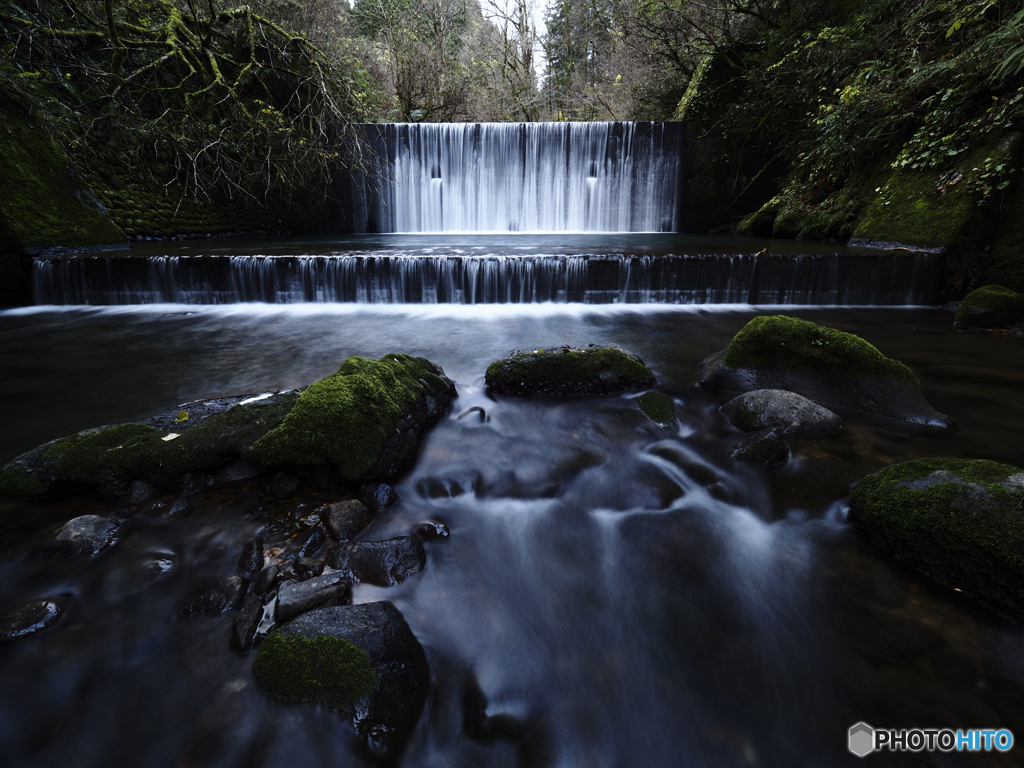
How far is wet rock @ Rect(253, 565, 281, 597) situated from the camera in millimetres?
2059

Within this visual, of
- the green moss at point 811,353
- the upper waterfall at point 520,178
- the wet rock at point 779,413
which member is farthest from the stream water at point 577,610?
the upper waterfall at point 520,178

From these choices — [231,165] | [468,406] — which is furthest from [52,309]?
[468,406]

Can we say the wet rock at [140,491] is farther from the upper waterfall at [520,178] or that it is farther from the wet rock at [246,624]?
the upper waterfall at [520,178]

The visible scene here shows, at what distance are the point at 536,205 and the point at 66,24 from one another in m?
11.0

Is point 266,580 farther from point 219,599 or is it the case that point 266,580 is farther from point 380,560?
point 380,560

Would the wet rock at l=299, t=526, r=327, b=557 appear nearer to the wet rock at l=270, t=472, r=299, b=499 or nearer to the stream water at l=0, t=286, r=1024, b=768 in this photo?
the stream water at l=0, t=286, r=1024, b=768

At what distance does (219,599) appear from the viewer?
79.4 inches

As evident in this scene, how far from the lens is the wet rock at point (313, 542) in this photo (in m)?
2.27

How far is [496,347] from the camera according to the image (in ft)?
18.5

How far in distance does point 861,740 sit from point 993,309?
6811 mm

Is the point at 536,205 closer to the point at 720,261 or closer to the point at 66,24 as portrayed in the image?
the point at 720,261

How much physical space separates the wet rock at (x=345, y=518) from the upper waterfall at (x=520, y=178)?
1242cm

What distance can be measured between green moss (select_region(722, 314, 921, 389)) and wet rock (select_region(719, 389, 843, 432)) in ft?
1.49

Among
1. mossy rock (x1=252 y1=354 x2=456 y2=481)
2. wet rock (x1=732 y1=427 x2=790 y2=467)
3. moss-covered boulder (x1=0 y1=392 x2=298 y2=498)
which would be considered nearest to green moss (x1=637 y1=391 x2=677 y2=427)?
wet rock (x1=732 y1=427 x2=790 y2=467)
